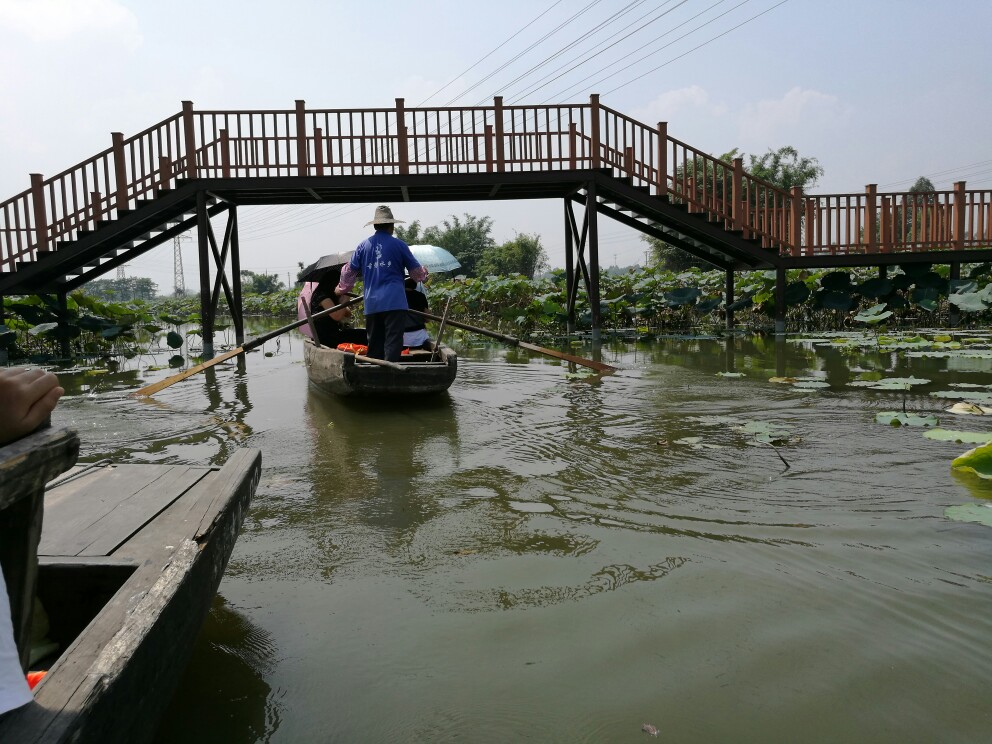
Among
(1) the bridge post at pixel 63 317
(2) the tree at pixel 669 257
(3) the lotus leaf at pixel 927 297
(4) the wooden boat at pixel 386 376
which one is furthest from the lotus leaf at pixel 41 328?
(2) the tree at pixel 669 257

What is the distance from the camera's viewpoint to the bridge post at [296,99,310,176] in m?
11.6

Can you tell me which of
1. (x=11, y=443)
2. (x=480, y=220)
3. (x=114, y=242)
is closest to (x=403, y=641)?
(x=11, y=443)

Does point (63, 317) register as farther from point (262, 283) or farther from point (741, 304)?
point (262, 283)

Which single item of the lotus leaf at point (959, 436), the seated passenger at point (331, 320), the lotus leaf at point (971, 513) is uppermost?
the seated passenger at point (331, 320)

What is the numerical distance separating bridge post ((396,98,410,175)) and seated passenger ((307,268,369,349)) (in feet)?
8.39

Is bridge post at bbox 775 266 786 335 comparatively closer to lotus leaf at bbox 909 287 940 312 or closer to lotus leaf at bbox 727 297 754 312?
lotus leaf at bbox 727 297 754 312

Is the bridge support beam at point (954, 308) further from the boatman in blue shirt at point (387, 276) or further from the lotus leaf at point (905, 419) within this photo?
the boatman in blue shirt at point (387, 276)

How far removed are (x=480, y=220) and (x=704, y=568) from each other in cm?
4771

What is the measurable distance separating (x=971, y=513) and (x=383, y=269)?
5.56 metres

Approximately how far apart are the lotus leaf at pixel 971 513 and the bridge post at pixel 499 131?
976cm

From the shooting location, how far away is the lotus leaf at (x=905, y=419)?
5.48 m

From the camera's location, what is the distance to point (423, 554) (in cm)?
329

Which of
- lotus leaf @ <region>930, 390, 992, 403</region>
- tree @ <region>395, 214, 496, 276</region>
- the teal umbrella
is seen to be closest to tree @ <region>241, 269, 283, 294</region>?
tree @ <region>395, 214, 496, 276</region>

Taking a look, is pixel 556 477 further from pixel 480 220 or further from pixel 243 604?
pixel 480 220
